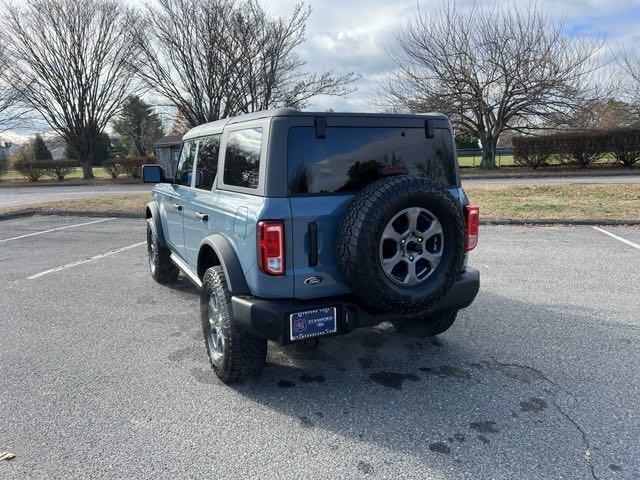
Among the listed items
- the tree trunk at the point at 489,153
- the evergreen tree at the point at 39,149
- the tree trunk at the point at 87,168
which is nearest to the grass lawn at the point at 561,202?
the tree trunk at the point at 489,153

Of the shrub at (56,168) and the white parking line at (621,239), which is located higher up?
the shrub at (56,168)

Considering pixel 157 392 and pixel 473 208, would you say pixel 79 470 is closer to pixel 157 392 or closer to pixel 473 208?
pixel 157 392

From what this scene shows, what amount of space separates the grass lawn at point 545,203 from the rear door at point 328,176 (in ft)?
23.4

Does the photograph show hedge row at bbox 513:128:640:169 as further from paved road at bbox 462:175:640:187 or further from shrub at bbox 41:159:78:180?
shrub at bbox 41:159:78:180

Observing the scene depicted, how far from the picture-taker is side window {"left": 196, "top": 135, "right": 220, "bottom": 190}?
3724 mm

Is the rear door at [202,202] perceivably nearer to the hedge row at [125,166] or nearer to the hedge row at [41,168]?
the hedge row at [125,166]

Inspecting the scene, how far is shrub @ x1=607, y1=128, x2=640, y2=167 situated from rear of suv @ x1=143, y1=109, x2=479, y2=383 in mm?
23328

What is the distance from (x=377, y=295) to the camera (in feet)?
9.20

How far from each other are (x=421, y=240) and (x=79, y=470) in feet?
7.52

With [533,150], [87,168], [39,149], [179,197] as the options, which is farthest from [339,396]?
[39,149]

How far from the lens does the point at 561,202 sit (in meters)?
11.2

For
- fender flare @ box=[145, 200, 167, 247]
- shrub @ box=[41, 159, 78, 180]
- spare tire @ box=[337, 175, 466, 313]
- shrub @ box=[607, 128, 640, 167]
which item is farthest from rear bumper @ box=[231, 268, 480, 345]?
shrub @ box=[41, 159, 78, 180]

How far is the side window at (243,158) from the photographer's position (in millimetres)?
3027

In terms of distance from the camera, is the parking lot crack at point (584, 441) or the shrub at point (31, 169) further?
the shrub at point (31, 169)
